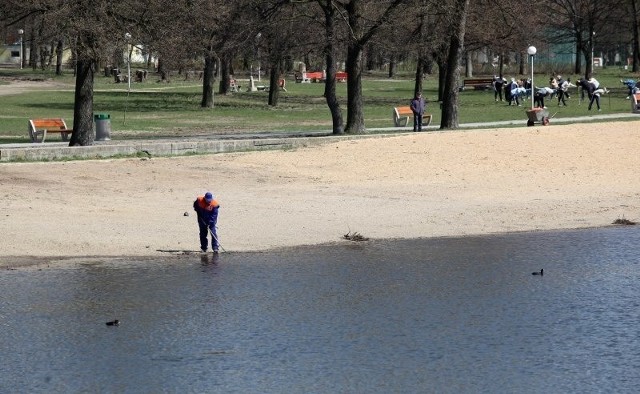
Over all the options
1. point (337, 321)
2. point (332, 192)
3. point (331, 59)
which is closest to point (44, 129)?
point (331, 59)

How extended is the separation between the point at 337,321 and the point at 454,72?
25929 mm

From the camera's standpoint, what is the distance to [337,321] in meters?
16.0

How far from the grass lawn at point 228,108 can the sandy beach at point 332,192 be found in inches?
445

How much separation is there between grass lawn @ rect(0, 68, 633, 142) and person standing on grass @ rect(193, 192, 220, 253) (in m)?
20.9

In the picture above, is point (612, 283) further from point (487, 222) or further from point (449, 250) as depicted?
point (487, 222)

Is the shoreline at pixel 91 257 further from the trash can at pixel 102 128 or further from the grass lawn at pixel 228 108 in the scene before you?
the grass lawn at pixel 228 108

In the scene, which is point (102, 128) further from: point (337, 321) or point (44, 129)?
point (337, 321)

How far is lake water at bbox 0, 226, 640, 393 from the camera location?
13.3 metres

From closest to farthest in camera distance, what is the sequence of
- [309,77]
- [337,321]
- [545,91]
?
[337,321], [545,91], [309,77]

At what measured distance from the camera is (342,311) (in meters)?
16.6

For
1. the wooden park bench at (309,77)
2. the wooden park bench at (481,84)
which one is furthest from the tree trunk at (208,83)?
the wooden park bench at (309,77)

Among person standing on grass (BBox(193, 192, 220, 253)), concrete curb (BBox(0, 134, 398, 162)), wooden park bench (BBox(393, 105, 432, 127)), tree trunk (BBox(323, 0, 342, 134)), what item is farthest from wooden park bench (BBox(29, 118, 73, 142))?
person standing on grass (BBox(193, 192, 220, 253))

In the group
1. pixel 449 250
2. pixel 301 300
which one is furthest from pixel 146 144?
pixel 301 300

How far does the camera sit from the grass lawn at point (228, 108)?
154 ft
